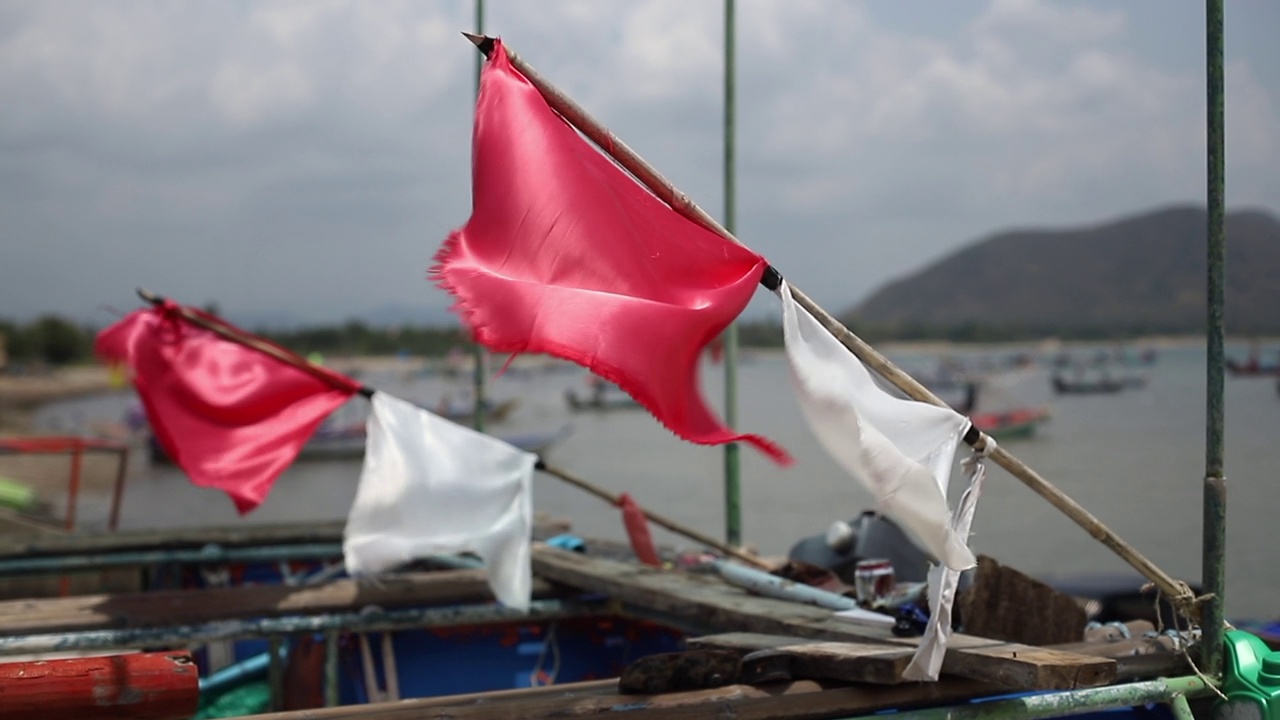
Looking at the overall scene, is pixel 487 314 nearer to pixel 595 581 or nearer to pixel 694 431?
pixel 694 431

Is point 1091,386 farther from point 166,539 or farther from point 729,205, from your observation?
point 166,539

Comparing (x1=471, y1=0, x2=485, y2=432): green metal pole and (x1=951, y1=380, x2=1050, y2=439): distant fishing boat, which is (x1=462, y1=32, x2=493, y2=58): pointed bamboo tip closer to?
(x1=471, y1=0, x2=485, y2=432): green metal pole

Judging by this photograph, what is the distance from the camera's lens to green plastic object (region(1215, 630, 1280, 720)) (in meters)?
3.85

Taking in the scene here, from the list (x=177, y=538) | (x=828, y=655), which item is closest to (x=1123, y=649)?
(x=828, y=655)

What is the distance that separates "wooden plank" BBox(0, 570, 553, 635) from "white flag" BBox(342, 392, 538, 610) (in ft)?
1.31

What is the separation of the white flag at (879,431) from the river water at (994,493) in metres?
3.75

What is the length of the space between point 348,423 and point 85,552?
3025cm

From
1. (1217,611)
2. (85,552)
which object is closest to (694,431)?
(1217,611)

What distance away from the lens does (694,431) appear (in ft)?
11.8

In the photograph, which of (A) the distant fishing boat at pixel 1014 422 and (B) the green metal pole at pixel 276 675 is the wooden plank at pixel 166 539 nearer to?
(B) the green metal pole at pixel 276 675

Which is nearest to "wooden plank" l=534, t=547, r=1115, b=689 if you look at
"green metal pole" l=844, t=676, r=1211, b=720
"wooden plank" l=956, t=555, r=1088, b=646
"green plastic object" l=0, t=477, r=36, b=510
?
"green metal pole" l=844, t=676, r=1211, b=720

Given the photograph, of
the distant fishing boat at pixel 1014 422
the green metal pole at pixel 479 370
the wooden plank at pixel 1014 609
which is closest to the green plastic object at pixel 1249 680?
the wooden plank at pixel 1014 609

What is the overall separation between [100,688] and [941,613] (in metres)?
2.19

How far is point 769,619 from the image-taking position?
4.96 m
